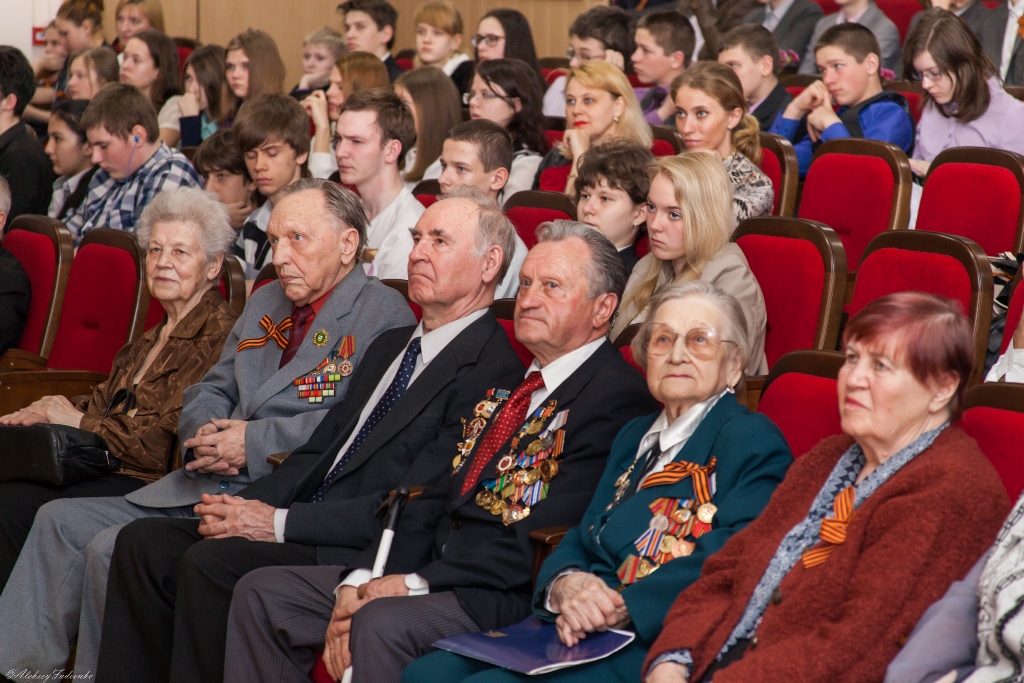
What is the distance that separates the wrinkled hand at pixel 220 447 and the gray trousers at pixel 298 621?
501 millimetres

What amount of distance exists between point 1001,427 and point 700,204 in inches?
44.3

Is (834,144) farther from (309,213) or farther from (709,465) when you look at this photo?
(709,465)

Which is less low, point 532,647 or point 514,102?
point 514,102

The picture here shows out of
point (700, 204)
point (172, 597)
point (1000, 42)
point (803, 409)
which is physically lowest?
point (172, 597)

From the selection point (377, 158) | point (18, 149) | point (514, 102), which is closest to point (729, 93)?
point (514, 102)

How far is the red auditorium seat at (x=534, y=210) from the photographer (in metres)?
3.50

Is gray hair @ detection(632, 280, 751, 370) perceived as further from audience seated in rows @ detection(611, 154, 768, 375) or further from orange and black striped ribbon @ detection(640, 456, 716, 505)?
audience seated in rows @ detection(611, 154, 768, 375)

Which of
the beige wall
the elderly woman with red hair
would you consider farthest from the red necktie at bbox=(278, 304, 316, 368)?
the beige wall

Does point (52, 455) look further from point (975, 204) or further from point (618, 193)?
point (975, 204)

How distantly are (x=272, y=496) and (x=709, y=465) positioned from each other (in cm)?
113

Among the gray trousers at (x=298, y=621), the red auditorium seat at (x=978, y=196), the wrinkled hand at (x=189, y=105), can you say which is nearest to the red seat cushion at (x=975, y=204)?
the red auditorium seat at (x=978, y=196)

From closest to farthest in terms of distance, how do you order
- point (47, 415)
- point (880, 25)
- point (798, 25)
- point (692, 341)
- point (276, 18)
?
point (692, 341)
point (47, 415)
point (880, 25)
point (798, 25)
point (276, 18)

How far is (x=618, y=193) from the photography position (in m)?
3.20

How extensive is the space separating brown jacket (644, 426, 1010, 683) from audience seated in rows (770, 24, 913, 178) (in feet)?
9.32
